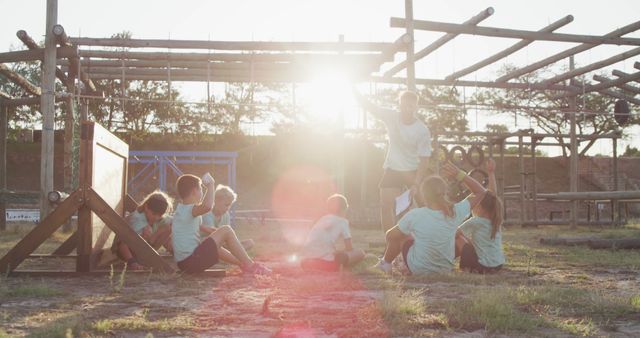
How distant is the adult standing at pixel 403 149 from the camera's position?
7.34 metres

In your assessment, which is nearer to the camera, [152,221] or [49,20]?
[152,221]

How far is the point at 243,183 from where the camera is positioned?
34.9 meters

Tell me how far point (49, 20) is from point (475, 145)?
9966mm

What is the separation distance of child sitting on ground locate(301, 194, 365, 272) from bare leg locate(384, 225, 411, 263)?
17.7 inches

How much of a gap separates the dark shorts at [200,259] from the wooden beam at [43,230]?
110 cm

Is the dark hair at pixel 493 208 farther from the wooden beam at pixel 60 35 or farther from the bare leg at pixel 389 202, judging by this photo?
the wooden beam at pixel 60 35

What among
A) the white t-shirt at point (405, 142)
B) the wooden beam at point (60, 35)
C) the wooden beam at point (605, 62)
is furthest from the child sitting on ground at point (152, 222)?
the wooden beam at point (605, 62)

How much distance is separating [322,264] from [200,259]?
1.29 meters

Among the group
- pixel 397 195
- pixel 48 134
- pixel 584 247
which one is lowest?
pixel 584 247

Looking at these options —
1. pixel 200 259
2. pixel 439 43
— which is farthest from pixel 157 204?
pixel 439 43

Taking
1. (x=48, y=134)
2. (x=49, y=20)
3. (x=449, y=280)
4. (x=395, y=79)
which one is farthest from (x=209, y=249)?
(x=395, y=79)

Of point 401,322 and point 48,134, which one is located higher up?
point 48,134

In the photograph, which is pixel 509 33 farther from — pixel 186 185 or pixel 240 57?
pixel 186 185

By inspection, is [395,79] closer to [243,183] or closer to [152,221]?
[152,221]
